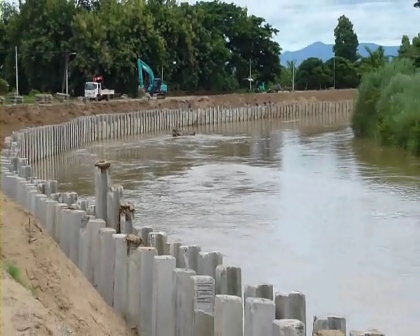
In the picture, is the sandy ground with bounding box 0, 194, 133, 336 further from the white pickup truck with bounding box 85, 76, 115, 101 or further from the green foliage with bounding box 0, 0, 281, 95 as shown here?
the green foliage with bounding box 0, 0, 281, 95

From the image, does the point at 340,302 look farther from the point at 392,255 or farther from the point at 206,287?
the point at 206,287

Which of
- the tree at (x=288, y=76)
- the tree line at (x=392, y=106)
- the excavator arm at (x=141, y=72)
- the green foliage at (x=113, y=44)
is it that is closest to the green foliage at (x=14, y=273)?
the tree line at (x=392, y=106)

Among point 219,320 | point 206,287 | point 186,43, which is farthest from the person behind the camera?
point 186,43

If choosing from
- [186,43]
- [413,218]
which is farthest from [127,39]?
[413,218]

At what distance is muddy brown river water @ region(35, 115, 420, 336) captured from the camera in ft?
38.9

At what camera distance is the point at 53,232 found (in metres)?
9.11

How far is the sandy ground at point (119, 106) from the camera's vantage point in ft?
118

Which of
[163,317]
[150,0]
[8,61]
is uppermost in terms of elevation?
[150,0]

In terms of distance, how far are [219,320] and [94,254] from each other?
262 cm

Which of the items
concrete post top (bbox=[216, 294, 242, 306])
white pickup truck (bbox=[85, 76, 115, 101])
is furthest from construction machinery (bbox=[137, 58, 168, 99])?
concrete post top (bbox=[216, 294, 242, 306])

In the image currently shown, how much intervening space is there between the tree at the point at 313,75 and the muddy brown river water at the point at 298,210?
47.1m

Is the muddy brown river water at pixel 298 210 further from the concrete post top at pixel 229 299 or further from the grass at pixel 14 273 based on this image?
the grass at pixel 14 273

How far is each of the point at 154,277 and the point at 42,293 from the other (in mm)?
949

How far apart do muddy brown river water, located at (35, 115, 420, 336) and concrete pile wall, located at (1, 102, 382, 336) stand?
133 inches
